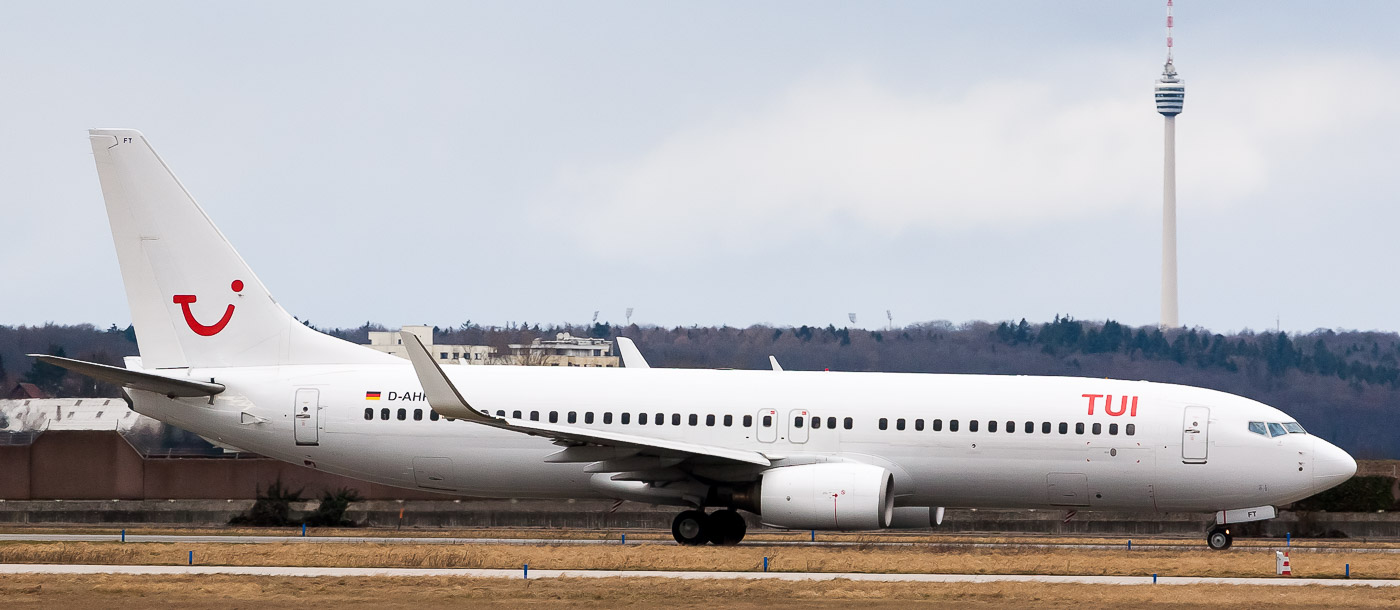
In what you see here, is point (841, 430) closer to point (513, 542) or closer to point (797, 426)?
point (797, 426)

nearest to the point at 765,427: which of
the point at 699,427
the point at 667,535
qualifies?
the point at 699,427

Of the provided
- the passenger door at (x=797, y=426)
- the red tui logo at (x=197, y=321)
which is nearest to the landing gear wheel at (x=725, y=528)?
the passenger door at (x=797, y=426)

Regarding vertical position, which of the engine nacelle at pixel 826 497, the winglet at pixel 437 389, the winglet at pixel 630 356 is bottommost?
the engine nacelle at pixel 826 497

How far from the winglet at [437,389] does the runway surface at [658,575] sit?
9.70ft

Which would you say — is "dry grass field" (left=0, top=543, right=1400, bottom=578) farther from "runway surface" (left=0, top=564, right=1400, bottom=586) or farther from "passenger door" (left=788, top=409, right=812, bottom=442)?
"passenger door" (left=788, top=409, right=812, bottom=442)

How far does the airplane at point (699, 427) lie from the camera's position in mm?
29500

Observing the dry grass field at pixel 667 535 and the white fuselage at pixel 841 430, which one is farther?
Result: the dry grass field at pixel 667 535

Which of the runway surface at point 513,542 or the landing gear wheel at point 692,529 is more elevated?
the landing gear wheel at point 692,529

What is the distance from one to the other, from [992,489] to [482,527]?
14161 millimetres

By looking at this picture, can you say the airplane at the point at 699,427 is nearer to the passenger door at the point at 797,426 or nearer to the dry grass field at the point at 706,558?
the passenger door at the point at 797,426

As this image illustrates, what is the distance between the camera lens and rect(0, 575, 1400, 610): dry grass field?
69.1ft

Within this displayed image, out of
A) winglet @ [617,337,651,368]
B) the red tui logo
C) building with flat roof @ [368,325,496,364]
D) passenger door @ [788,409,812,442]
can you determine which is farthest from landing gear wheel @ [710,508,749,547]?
building with flat roof @ [368,325,496,364]

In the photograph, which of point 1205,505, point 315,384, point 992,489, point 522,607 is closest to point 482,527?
point 315,384

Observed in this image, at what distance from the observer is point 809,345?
102 metres
